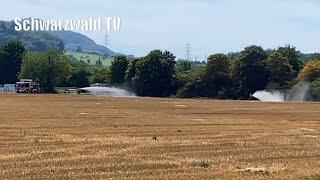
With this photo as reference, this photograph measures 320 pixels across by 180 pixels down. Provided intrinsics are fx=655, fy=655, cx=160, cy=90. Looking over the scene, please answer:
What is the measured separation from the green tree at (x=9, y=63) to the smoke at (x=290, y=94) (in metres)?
81.4

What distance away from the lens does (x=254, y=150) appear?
24969mm

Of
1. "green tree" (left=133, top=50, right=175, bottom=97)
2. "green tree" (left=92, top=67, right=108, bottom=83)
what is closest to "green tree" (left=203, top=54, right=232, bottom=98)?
"green tree" (left=133, top=50, right=175, bottom=97)

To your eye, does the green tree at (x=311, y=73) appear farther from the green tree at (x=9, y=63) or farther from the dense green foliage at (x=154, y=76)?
the green tree at (x=9, y=63)

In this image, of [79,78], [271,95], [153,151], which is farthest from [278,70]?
[153,151]

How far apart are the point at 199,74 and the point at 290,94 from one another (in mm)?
21920

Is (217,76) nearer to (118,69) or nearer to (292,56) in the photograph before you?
(292,56)

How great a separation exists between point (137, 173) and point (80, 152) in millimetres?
5260

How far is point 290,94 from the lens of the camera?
111 m

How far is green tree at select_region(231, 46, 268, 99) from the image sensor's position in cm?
12006

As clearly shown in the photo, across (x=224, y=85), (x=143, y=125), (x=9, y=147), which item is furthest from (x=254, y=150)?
(x=224, y=85)

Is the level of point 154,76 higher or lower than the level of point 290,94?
higher

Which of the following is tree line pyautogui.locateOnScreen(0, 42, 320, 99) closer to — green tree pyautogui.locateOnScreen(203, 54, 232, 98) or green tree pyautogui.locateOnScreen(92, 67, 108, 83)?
green tree pyautogui.locateOnScreen(203, 54, 232, 98)

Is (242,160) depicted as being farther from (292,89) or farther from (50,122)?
(292,89)

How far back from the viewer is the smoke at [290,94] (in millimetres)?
110375
